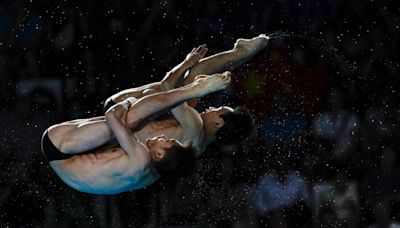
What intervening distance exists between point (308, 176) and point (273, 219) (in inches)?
15.8

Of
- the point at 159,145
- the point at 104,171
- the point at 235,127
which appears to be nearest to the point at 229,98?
the point at 235,127

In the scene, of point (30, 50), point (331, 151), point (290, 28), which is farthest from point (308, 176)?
point (30, 50)

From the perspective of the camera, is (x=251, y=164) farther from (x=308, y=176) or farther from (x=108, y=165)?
(x=108, y=165)

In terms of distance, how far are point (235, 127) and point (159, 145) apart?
1.59 feet

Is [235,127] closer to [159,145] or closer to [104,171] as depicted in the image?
[159,145]

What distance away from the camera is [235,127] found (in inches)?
188

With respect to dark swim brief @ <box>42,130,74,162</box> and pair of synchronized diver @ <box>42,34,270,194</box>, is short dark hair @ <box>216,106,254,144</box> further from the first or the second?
dark swim brief @ <box>42,130,74,162</box>

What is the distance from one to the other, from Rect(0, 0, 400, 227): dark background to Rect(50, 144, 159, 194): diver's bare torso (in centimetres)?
176

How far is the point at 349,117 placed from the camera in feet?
22.3

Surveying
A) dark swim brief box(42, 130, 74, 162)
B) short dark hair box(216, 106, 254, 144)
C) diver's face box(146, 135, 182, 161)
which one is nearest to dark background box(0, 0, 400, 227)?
short dark hair box(216, 106, 254, 144)

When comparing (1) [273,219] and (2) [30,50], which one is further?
(2) [30,50]

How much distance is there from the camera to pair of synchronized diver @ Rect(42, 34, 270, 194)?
4.45 meters

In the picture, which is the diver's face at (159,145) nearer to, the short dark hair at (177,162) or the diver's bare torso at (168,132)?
the short dark hair at (177,162)

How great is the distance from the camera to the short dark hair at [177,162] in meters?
4.45
